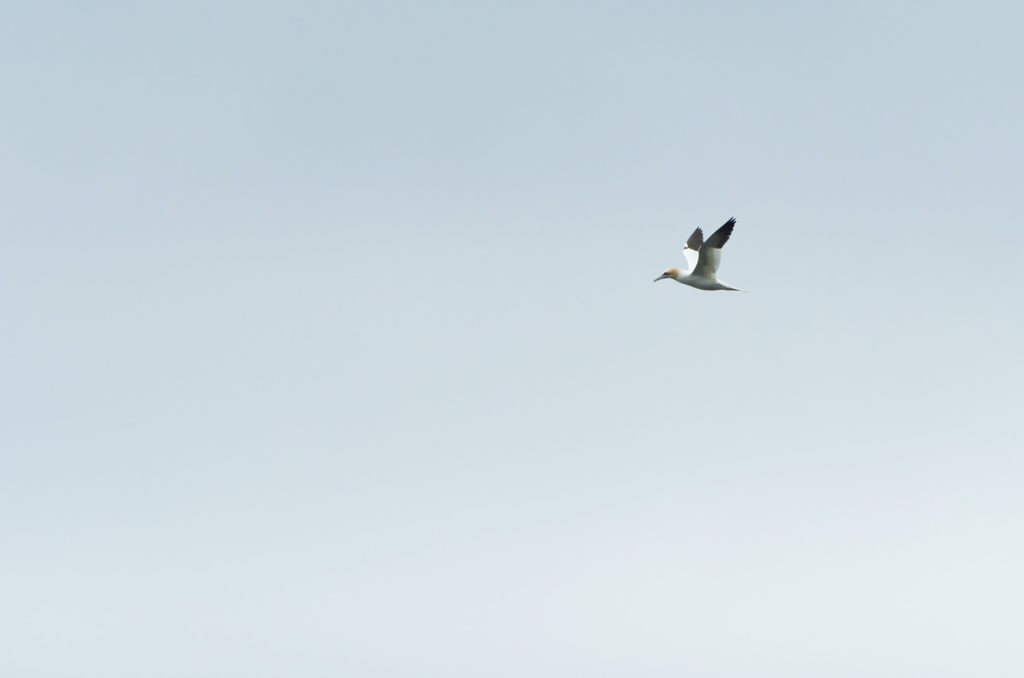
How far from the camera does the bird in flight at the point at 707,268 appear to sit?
354 feet

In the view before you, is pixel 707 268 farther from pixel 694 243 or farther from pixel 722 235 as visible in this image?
pixel 694 243

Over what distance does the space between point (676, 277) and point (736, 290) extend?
17.5ft

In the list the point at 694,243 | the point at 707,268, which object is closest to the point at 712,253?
the point at 707,268

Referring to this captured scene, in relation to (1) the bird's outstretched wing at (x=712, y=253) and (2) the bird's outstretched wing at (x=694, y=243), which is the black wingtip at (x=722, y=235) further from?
(2) the bird's outstretched wing at (x=694, y=243)

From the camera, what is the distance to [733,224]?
353 ft

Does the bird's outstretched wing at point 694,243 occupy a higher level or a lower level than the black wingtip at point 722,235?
higher

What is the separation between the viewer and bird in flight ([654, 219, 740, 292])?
354 ft

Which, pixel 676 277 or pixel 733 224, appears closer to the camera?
pixel 733 224

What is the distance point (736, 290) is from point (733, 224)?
6881 mm

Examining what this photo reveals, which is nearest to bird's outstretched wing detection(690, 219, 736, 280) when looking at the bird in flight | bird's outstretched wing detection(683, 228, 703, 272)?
the bird in flight

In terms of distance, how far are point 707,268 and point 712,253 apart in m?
1.97

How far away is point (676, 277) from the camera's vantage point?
11475cm

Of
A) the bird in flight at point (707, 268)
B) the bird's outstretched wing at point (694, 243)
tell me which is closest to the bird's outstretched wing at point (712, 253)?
the bird in flight at point (707, 268)

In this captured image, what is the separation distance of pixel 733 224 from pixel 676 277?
8.91 metres
